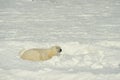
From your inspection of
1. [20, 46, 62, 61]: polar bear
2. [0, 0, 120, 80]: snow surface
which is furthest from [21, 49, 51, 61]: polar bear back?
[0, 0, 120, 80]: snow surface

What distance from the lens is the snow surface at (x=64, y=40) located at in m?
5.24

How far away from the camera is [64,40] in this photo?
770 cm

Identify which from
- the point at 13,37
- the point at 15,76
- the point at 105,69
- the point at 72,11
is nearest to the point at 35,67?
the point at 15,76

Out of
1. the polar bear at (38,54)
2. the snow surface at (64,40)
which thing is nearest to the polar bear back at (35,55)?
the polar bear at (38,54)

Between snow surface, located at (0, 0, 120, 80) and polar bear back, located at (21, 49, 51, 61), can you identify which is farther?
polar bear back, located at (21, 49, 51, 61)

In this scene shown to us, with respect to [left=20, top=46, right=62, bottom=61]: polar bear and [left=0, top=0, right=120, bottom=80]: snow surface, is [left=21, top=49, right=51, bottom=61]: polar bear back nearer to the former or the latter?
[left=20, top=46, right=62, bottom=61]: polar bear

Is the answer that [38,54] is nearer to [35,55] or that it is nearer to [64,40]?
[35,55]

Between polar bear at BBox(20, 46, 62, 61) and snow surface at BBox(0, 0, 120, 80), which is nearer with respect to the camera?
snow surface at BBox(0, 0, 120, 80)

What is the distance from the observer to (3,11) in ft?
43.9

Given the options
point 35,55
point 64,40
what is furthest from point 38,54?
point 64,40

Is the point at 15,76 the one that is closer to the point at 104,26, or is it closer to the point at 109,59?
the point at 109,59

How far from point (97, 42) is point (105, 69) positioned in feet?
6.62

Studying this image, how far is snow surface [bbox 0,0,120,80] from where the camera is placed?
5242mm

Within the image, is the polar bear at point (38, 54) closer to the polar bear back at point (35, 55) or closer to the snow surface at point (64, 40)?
the polar bear back at point (35, 55)
